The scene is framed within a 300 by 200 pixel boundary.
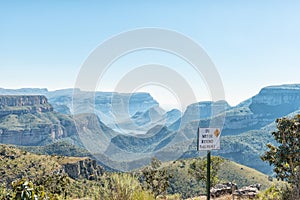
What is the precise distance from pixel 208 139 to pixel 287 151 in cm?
376

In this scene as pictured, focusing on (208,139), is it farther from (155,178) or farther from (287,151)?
(155,178)

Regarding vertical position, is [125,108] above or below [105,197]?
above

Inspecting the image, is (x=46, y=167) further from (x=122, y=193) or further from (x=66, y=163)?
(x=122, y=193)

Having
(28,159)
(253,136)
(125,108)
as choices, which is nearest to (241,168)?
(28,159)

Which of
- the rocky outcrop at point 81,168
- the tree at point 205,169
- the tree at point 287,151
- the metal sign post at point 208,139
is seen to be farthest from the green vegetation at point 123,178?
the tree at point 287,151

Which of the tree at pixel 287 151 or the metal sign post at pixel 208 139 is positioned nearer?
the metal sign post at pixel 208 139

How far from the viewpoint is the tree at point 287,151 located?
30.3 ft

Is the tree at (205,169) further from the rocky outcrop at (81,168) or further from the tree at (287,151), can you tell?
the rocky outcrop at (81,168)

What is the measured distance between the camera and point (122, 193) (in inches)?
262

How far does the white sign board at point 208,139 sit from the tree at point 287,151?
11.3 feet

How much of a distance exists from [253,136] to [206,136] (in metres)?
197

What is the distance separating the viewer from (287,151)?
9367 mm

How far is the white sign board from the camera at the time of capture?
22.4ft

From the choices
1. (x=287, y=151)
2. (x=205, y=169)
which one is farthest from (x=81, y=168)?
(x=287, y=151)
